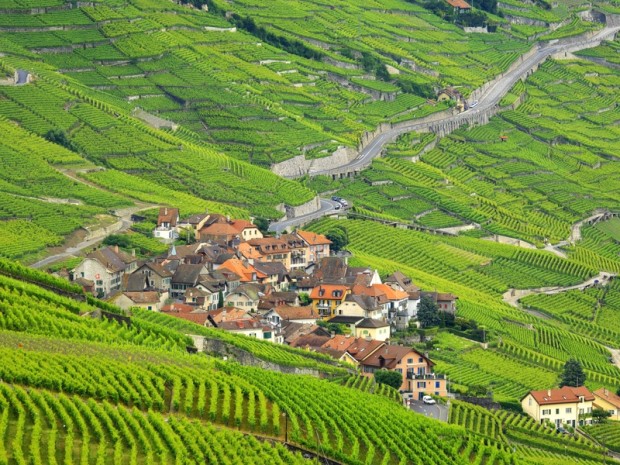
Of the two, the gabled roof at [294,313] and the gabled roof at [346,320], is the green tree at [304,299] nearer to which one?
the gabled roof at [346,320]

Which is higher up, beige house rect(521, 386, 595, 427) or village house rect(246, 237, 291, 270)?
beige house rect(521, 386, 595, 427)

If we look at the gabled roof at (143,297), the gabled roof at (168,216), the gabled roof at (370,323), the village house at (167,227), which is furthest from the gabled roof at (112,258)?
the gabled roof at (370,323)

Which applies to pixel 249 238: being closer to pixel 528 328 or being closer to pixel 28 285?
pixel 528 328

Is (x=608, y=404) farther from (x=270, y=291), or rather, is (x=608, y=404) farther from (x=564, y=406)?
(x=270, y=291)

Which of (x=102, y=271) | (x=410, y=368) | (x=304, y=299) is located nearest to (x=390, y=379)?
(x=410, y=368)

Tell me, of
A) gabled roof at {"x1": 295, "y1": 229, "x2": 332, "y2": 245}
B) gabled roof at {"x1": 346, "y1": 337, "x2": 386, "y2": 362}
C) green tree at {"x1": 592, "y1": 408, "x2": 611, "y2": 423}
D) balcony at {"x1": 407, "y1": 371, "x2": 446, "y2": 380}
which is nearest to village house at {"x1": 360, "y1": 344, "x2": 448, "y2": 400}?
balcony at {"x1": 407, "y1": 371, "x2": 446, "y2": 380}

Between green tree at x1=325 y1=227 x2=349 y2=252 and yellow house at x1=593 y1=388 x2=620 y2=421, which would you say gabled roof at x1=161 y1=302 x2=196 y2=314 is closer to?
yellow house at x1=593 y1=388 x2=620 y2=421
